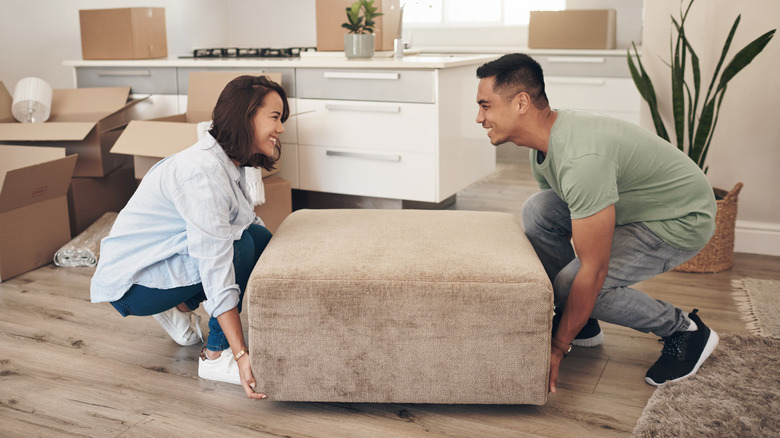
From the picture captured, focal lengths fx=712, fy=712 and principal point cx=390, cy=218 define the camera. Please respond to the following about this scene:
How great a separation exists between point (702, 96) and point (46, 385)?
253 cm

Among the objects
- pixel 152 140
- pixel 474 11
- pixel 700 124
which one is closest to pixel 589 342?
pixel 700 124

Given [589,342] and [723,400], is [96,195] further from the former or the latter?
[723,400]

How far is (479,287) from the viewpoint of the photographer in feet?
4.99

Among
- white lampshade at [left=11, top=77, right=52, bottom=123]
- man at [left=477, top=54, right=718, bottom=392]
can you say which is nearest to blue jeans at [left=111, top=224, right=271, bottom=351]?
man at [left=477, top=54, right=718, bottom=392]

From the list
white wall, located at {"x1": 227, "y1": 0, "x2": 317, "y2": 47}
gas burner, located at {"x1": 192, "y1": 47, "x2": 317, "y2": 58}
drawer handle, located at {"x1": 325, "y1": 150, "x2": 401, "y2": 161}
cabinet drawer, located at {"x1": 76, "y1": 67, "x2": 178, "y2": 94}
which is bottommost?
drawer handle, located at {"x1": 325, "y1": 150, "x2": 401, "y2": 161}

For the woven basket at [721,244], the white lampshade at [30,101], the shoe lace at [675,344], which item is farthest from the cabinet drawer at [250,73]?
the shoe lace at [675,344]

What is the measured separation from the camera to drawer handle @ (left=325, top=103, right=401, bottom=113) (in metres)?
2.96

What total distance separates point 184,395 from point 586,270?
101 centimetres

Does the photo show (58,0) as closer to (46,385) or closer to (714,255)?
(46,385)

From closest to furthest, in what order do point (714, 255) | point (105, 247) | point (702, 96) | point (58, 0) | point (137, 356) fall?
point (105, 247), point (137, 356), point (714, 255), point (702, 96), point (58, 0)

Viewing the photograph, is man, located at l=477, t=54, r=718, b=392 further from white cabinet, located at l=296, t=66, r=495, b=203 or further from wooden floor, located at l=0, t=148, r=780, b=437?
white cabinet, located at l=296, t=66, r=495, b=203

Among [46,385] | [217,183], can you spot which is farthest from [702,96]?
[46,385]

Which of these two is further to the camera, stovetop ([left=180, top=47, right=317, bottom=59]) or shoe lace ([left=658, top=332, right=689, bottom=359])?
stovetop ([left=180, top=47, right=317, bottom=59])

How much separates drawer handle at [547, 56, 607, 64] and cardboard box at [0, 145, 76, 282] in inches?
115
